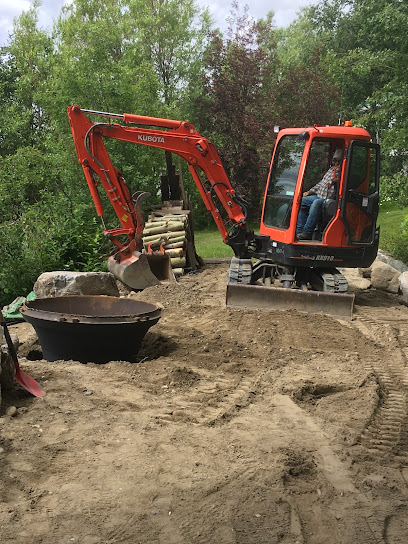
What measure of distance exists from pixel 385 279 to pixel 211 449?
7.48 meters

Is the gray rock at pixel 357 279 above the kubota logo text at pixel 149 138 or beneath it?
beneath

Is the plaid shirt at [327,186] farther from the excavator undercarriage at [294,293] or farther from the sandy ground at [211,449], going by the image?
the sandy ground at [211,449]

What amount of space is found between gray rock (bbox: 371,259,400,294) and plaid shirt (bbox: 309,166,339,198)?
2532 mm

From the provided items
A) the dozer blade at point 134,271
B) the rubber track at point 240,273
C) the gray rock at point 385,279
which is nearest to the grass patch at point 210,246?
the dozer blade at point 134,271

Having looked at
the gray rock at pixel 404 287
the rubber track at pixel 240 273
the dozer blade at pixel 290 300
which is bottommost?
the gray rock at pixel 404 287

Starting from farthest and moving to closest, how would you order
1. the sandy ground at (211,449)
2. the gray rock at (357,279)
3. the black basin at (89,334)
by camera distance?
1. the gray rock at (357,279)
2. the black basin at (89,334)
3. the sandy ground at (211,449)

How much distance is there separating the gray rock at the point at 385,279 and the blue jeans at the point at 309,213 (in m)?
2.41

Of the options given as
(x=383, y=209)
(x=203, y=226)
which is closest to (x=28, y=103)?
(x=203, y=226)

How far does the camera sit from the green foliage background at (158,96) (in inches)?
497

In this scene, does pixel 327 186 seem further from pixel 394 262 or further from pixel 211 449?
pixel 211 449

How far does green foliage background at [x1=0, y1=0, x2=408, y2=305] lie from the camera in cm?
1262

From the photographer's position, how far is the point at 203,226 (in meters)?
23.2

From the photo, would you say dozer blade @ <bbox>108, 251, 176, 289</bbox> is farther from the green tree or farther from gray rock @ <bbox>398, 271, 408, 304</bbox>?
the green tree

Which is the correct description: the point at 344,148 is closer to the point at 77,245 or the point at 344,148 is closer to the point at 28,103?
the point at 77,245
